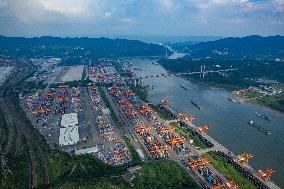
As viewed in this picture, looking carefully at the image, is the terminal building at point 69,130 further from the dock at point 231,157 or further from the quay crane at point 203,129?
the quay crane at point 203,129

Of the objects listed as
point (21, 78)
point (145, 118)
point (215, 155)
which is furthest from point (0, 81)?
point (215, 155)

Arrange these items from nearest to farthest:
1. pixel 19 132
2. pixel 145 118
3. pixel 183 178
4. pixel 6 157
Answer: pixel 183 178
pixel 6 157
pixel 19 132
pixel 145 118

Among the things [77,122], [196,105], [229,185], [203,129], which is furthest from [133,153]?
[196,105]

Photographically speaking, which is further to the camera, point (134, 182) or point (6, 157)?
point (6, 157)

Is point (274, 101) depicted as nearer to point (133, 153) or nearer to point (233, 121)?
point (233, 121)

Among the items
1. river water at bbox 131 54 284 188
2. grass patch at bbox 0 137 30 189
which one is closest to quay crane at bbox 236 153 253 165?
river water at bbox 131 54 284 188

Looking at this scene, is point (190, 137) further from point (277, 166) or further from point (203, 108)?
point (203, 108)

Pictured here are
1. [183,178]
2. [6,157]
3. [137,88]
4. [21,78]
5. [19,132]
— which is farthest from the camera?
[21,78]
